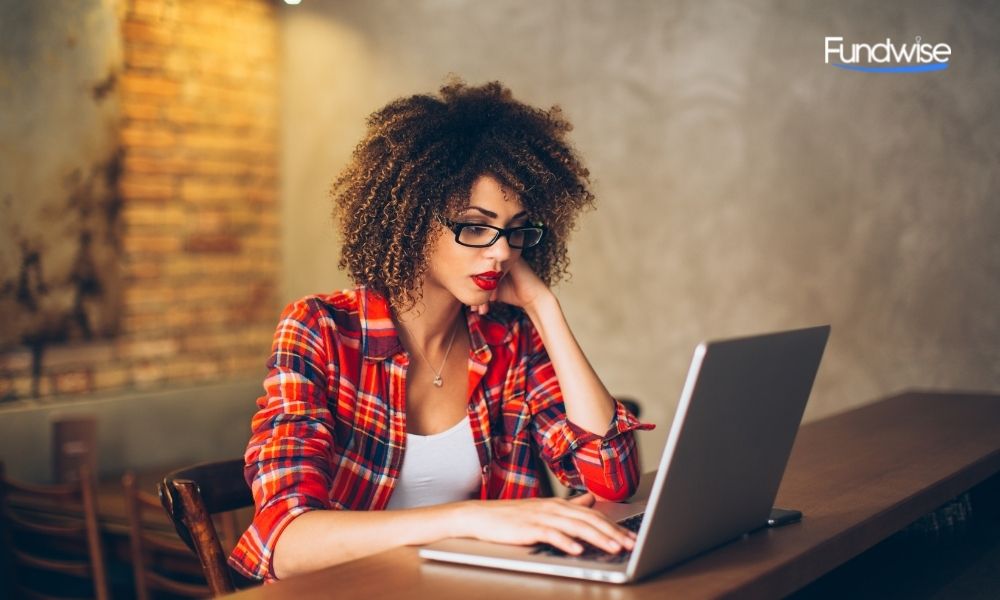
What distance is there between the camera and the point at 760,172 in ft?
13.7

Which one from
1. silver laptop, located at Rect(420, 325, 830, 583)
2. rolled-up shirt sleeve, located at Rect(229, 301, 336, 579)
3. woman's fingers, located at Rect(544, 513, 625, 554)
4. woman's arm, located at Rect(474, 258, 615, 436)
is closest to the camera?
silver laptop, located at Rect(420, 325, 830, 583)

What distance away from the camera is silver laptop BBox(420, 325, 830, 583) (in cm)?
106

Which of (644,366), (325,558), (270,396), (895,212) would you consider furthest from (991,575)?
(644,366)

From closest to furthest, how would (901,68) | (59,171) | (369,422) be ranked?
(369,422), (901,68), (59,171)

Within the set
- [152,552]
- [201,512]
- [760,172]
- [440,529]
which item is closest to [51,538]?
[152,552]

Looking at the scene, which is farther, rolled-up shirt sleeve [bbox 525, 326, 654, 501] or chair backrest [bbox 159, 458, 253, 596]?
rolled-up shirt sleeve [bbox 525, 326, 654, 501]

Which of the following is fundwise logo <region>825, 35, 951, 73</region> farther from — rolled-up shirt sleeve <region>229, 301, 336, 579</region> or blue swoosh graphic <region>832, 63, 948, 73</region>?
rolled-up shirt sleeve <region>229, 301, 336, 579</region>

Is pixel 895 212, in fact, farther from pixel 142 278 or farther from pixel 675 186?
pixel 142 278

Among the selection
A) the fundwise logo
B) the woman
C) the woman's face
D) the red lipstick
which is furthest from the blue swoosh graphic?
the red lipstick

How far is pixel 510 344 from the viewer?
6.62 feet

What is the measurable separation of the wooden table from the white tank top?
54 cm

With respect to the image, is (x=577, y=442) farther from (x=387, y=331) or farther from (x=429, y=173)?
(x=429, y=173)

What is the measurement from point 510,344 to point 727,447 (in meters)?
0.88

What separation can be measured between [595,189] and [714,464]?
346 cm
